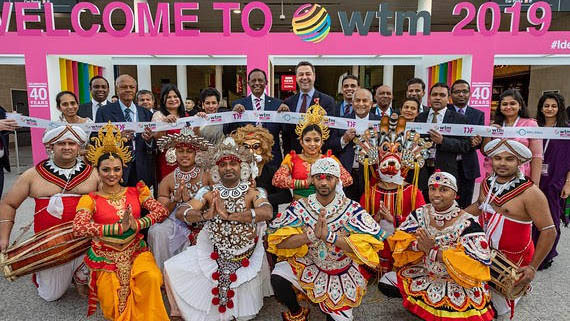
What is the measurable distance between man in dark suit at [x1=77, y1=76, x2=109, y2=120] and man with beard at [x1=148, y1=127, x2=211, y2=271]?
1808 mm

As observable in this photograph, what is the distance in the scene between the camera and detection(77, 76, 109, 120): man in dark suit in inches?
194

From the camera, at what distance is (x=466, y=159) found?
425 cm

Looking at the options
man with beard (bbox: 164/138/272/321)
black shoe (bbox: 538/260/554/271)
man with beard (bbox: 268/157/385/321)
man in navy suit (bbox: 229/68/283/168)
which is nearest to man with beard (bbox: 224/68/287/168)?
man in navy suit (bbox: 229/68/283/168)

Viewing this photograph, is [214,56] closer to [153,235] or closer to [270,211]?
[153,235]

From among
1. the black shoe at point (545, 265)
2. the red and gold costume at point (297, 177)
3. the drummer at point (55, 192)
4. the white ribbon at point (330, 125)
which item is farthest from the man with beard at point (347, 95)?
the drummer at point (55, 192)

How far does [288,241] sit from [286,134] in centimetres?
194

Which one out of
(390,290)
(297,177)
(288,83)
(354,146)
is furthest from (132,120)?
(288,83)

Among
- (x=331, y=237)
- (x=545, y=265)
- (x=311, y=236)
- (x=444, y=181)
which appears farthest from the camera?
(x=545, y=265)

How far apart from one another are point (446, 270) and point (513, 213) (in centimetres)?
76

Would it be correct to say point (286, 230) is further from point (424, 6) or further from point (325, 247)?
point (424, 6)

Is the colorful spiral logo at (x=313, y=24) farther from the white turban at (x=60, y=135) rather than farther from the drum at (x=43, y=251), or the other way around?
the drum at (x=43, y=251)

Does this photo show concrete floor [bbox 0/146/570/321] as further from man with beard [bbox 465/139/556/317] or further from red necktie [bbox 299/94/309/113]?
red necktie [bbox 299/94/309/113]

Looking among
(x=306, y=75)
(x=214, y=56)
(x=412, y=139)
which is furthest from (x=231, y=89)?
(x=412, y=139)

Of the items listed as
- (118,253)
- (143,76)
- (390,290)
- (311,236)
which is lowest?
(390,290)
